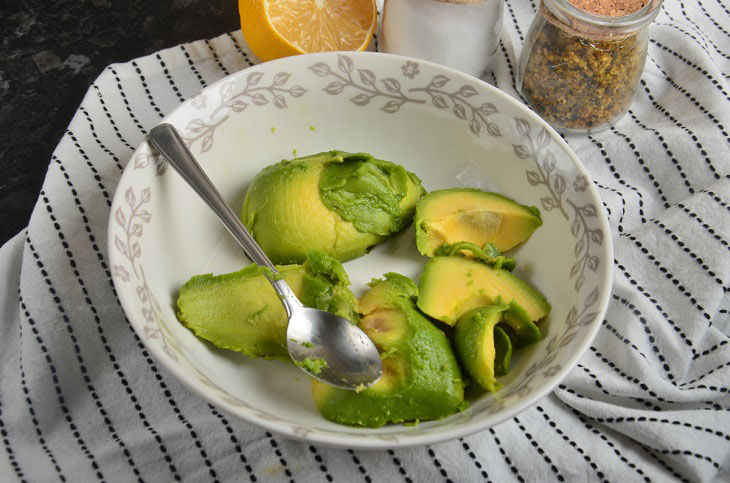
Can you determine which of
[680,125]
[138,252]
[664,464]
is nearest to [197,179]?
[138,252]

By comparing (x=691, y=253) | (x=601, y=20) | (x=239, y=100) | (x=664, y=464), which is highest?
(x=601, y=20)

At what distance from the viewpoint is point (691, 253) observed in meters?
1.26

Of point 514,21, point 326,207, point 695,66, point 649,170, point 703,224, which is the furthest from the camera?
point 514,21

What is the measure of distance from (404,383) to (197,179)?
1.49 ft

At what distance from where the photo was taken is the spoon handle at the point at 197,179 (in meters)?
1.10

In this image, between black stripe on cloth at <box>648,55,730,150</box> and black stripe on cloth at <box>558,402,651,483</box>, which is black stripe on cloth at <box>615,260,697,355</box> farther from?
black stripe on cloth at <box>648,55,730,150</box>

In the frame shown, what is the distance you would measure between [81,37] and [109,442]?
3.24 ft

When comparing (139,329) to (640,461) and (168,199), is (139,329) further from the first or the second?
(640,461)

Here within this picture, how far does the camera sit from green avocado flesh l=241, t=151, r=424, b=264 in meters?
1.16

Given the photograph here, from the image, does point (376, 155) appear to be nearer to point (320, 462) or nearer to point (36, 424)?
point (320, 462)

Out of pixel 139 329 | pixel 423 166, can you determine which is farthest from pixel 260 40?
pixel 139 329

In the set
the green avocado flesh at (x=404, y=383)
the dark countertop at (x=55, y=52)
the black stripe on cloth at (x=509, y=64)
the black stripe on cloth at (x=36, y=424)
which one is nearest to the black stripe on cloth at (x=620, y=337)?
the green avocado flesh at (x=404, y=383)

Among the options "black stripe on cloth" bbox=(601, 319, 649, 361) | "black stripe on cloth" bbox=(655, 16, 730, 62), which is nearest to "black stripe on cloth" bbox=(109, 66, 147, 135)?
"black stripe on cloth" bbox=(601, 319, 649, 361)

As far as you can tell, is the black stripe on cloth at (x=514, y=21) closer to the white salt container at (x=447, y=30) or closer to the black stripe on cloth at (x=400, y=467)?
the white salt container at (x=447, y=30)
